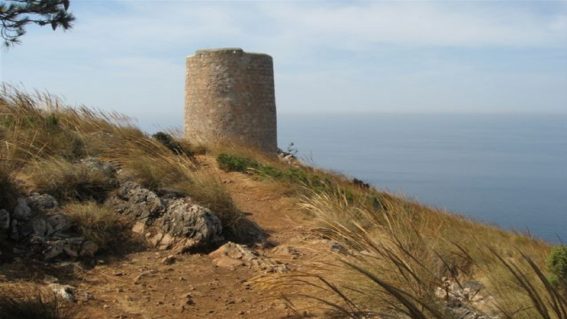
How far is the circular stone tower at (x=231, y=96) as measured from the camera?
46.3 ft

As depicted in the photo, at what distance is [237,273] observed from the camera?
4781mm

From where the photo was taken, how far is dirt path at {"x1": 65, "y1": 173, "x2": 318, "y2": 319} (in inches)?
153

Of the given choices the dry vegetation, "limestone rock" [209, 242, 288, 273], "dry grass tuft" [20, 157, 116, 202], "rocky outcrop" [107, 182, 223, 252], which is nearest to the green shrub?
the dry vegetation

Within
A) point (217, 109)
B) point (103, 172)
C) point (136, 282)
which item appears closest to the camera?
point (136, 282)

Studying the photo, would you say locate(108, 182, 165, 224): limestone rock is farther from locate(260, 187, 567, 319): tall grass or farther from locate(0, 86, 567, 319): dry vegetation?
locate(260, 187, 567, 319): tall grass

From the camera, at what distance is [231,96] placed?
14148 millimetres

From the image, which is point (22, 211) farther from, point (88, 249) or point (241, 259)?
point (241, 259)

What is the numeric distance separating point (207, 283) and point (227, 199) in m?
1.69

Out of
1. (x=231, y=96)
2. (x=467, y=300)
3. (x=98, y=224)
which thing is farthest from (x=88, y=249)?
(x=231, y=96)

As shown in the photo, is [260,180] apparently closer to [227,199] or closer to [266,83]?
[227,199]

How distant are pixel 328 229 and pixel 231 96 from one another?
9.17 meters

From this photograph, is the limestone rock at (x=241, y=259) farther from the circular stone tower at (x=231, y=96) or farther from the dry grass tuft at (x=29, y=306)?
the circular stone tower at (x=231, y=96)

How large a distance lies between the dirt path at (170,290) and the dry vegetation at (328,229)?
0.25m

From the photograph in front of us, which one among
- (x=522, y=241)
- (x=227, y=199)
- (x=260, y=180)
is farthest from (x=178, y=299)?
(x=522, y=241)
